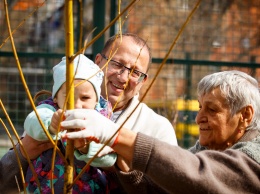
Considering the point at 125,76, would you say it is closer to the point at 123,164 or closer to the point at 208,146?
the point at 208,146

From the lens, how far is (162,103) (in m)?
7.10

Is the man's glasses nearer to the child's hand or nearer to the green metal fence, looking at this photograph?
the child's hand

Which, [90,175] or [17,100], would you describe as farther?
[17,100]

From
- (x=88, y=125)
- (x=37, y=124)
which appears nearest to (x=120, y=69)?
(x=37, y=124)

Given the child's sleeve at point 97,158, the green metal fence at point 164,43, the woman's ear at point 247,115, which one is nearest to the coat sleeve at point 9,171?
the child's sleeve at point 97,158

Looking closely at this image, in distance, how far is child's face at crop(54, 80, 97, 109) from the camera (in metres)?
2.64

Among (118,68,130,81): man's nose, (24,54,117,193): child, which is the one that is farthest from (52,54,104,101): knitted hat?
(118,68,130,81): man's nose

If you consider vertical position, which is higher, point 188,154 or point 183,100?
point 188,154

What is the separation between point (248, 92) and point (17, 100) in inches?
163

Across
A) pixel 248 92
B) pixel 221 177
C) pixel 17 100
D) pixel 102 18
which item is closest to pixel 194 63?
pixel 102 18

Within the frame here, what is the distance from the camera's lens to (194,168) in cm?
261

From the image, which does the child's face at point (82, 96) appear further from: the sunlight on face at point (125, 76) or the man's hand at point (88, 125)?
the sunlight on face at point (125, 76)

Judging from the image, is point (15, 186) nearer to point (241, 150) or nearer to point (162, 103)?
point (241, 150)

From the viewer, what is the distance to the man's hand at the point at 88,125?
2225 millimetres
